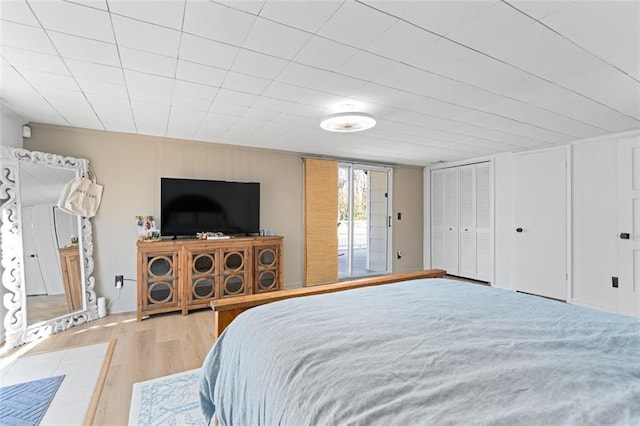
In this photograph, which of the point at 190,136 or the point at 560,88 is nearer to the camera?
the point at 560,88

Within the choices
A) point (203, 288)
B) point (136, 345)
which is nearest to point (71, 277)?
point (136, 345)

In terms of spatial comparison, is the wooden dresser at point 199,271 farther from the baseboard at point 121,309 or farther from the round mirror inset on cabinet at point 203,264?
the baseboard at point 121,309

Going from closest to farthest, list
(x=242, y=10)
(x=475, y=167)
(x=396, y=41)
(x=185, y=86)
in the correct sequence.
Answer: (x=242, y=10) → (x=396, y=41) → (x=185, y=86) → (x=475, y=167)

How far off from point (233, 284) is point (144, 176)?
5.76 ft

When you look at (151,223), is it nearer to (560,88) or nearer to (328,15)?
(328,15)

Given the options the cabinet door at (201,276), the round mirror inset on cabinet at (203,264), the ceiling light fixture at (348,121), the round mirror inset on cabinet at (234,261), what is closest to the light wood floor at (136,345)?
the cabinet door at (201,276)

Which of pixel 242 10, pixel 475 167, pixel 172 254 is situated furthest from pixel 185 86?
pixel 475 167

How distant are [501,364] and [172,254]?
3.44 metres

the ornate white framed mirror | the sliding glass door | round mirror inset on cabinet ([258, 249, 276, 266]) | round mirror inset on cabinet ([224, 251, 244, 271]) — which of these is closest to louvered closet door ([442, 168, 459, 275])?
the sliding glass door

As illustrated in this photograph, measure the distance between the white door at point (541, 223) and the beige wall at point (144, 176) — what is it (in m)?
3.37

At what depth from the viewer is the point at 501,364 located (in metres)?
0.93

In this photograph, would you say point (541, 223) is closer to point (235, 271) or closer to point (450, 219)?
point (450, 219)

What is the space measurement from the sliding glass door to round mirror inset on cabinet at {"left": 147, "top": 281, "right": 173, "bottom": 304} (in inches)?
112

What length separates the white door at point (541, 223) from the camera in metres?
4.14
